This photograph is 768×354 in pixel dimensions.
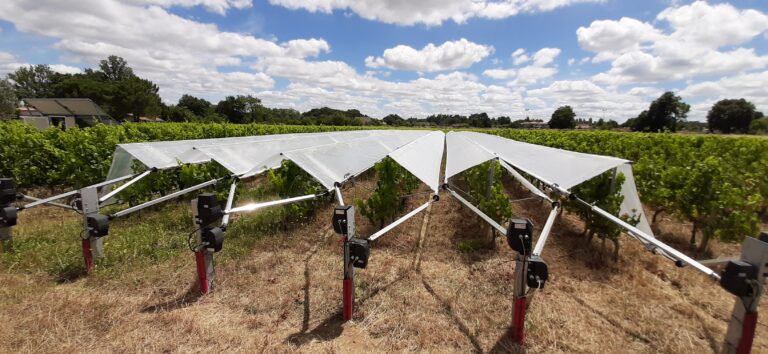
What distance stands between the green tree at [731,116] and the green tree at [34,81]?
122544 mm

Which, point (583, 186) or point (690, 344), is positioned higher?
point (583, 186)

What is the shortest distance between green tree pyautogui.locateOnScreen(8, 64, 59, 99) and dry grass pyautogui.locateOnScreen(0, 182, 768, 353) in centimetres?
9166

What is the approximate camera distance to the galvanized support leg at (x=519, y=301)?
2977 mm

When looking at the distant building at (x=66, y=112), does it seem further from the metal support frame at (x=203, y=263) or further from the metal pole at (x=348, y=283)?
the metal pole at (x=348, y=283)

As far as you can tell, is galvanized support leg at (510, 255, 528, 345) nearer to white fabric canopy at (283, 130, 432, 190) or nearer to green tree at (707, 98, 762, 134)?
white fabric canopy at (283, 130, 432, 190)

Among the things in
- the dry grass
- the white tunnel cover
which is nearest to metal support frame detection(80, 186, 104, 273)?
the dry grass

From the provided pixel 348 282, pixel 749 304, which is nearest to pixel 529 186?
pixel 749 304

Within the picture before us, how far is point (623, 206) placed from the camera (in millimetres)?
5391

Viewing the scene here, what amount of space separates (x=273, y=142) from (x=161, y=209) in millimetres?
2842

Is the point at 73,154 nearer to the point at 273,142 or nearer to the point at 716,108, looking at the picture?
the point at 273,142

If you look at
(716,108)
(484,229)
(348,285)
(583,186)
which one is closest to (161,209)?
(348,285)

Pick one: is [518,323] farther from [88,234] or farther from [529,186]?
[88,234]

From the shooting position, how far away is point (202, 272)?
3936mm

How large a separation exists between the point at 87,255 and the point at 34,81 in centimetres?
9885
